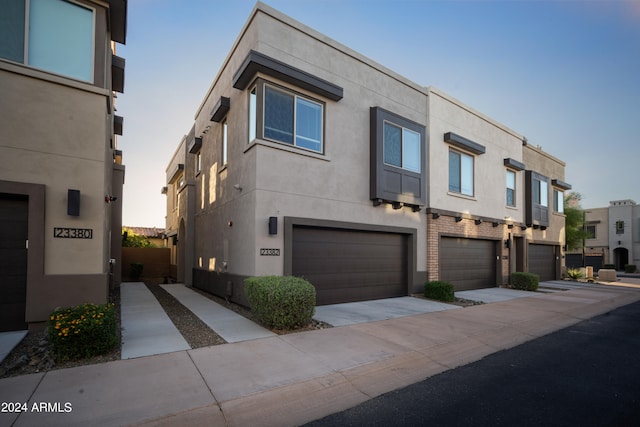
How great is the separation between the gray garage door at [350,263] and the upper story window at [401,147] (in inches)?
101

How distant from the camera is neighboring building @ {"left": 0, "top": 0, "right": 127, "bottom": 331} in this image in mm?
6211

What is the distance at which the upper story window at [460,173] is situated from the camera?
14406 millimetres

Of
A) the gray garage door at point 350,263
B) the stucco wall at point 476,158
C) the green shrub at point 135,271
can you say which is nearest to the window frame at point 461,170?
the stucco wall at point 476,158

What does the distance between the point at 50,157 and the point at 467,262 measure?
14759mm

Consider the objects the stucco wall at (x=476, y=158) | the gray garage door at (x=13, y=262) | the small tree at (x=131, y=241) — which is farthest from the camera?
the small tree at (x=131, y=241)

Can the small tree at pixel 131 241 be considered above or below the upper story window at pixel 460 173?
below

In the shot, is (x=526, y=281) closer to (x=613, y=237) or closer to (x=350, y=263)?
(x=350, y=263)

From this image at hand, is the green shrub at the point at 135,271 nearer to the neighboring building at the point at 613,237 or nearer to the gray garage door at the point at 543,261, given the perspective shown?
the gray garage door at the point at 543,261

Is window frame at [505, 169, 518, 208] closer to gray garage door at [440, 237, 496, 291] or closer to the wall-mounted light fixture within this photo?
gray garage door at [440, 237, 496, 291]

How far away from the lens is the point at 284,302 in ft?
22.5

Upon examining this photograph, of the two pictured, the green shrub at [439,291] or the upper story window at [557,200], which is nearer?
the green shrub at [439,291]

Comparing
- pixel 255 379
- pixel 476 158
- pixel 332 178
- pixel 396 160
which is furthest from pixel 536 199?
pixel 255 379

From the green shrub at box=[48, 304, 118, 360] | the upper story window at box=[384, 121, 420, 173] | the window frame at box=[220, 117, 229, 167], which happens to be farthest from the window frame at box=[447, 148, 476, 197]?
the green shrub at box=[48, 304, 118, 360]

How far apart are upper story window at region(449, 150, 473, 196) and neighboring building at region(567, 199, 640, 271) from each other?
30.9 meters
